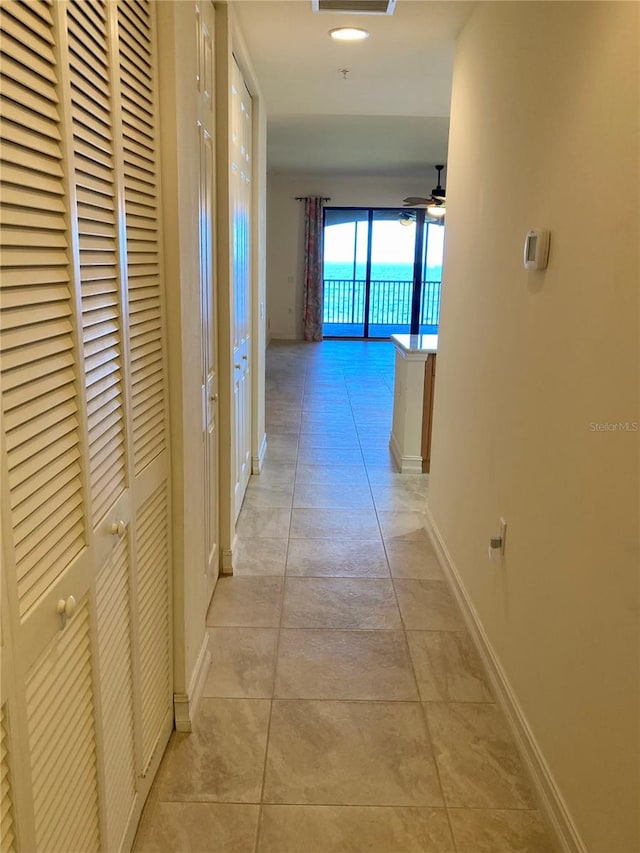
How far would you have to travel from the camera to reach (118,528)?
4.51 feet

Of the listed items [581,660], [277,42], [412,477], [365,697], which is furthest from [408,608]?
[277,42]

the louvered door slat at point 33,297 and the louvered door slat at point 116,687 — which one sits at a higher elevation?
the louvered door slat at point 33,297

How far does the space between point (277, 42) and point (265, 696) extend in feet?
9.51

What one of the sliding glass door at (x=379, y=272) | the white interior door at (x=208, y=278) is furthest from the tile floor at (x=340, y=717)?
the sliding glass door at (x=379, y=272)

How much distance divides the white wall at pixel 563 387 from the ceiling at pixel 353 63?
1.22 feet

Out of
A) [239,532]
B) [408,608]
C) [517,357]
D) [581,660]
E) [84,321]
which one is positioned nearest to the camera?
[84,321]

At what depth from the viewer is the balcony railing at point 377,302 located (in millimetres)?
11891

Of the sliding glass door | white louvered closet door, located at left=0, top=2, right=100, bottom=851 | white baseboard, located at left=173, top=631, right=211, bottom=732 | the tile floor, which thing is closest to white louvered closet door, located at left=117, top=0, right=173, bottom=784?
white baseboard, located at left=173, top=631, right=211, bottom=732

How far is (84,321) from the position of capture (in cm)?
117

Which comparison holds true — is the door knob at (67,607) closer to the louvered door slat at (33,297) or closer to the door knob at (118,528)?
the louvered door slat at (33,297)

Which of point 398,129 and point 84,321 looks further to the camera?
point 398,129

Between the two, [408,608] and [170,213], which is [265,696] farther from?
[170,213]

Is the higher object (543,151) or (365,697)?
(543,151)
